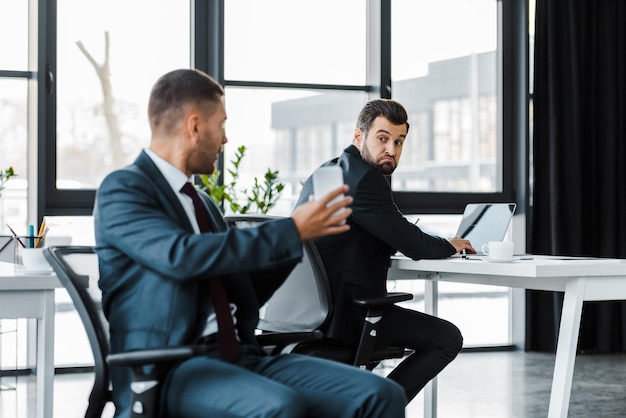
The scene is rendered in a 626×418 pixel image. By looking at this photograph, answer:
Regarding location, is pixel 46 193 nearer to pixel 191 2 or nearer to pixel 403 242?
pixel 191 2

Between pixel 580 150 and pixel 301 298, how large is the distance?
11.3 ft

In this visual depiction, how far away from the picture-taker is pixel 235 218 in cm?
282

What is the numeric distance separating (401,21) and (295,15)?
68 cm

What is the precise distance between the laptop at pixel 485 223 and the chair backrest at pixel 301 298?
0.93m

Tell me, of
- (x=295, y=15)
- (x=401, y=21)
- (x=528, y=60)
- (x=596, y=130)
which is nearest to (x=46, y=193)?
(x=295, y=15)

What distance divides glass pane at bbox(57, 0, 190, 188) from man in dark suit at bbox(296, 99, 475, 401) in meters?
2.26

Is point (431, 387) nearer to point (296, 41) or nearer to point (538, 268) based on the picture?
point (538, 268)

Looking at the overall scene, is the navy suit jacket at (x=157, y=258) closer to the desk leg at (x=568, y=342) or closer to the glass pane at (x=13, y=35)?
the desk leg at (x=568, y=342)

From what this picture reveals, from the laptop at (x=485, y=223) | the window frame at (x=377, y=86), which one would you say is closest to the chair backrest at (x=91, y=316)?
the laptop at (x=485, y=223)

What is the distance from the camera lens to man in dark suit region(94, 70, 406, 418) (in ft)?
5.88

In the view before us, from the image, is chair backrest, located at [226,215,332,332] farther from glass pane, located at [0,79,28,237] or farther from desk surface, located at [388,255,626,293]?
glass pane, located at [0,79,28,237]

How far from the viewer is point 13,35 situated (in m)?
5.00

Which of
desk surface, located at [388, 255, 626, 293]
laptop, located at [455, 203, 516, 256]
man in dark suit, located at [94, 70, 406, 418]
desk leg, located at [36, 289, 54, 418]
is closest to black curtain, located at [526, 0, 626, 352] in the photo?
laptop, located at [455, 203, 516, 256]

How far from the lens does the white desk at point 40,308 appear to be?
7.89ft
